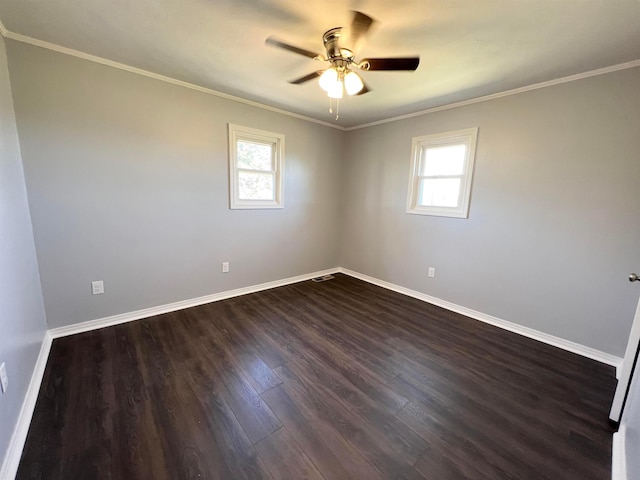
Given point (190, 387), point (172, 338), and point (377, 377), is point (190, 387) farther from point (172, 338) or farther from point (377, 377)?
point (377, 377)

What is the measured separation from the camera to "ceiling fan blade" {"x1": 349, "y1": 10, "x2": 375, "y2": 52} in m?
1.35

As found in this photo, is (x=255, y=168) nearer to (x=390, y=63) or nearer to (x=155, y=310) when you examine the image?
(x=155, y=310)

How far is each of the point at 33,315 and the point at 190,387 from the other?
4.26 ft

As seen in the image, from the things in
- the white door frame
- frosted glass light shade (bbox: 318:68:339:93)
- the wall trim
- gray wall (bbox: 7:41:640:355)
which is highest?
frosted glass light shade (bbox: 318:68:339:93)

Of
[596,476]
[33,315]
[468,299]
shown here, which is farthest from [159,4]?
[468,299]

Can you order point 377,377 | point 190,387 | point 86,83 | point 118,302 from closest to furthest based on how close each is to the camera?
point 190,387, point 377,377, point 86,83, point 118,302

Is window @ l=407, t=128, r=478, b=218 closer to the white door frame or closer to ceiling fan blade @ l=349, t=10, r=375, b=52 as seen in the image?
the white door frame

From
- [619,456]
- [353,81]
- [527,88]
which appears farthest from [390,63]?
[619,456]

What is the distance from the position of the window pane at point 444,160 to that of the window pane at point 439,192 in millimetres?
97

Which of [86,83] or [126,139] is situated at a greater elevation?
[86,83]

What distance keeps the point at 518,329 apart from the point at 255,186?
3.48 m

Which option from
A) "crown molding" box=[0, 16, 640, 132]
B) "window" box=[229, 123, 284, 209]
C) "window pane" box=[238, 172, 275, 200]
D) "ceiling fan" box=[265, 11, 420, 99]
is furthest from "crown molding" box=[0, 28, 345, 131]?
"ceiling fan" box=[265, 11, 420, 99]

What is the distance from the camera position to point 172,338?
7.77 ft

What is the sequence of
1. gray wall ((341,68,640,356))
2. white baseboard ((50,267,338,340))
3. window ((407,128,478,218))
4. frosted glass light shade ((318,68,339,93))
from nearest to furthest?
1. frosted glass light shade ((318,68,339,93))
2. gray wall ((341,68,640,356))
3. white baseboard ((50,267,338,340))
4. window ((407,128,478,218))
